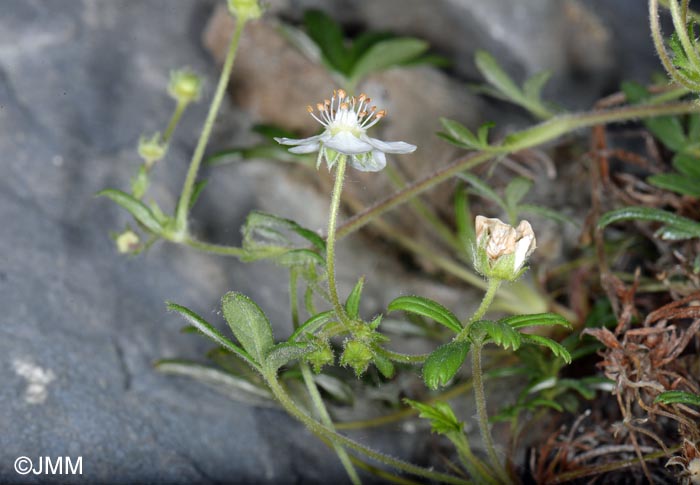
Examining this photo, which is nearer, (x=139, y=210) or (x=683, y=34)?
(x=683, y=34)

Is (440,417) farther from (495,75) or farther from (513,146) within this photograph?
(495,75)

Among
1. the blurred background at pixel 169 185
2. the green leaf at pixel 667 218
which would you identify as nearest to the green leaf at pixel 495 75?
the blurred background at pixel 169 185

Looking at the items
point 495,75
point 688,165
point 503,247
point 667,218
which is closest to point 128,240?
point 503,247

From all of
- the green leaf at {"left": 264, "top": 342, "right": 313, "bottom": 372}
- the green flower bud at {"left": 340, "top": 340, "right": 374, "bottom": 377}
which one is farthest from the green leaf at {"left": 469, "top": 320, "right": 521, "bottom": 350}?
the green leaf at {"left": 264, "top": 342, "right": 313, "bottom": 372}

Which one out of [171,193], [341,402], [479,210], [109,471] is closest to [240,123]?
[171,193]

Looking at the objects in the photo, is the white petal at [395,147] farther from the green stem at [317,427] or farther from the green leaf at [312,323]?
the green stem at [317,427]

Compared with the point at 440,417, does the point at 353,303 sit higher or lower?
higher
